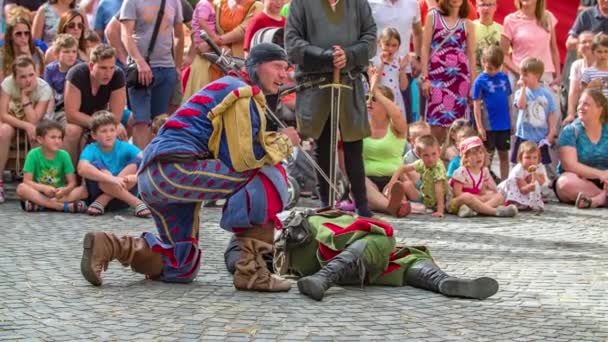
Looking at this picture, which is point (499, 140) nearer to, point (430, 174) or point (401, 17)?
point (401, 17)

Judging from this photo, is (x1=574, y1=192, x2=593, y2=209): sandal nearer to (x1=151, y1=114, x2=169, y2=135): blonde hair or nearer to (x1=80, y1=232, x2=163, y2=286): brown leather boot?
(x1=151, y1=114, x2=169, y2=135): blonde hair

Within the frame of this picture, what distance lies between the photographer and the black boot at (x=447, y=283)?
268 inches

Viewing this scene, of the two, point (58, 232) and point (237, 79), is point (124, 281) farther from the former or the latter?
point (58, 232)

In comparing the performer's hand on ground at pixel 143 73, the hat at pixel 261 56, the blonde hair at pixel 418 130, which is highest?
the hat at pixel 261 56

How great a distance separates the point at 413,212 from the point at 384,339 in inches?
188

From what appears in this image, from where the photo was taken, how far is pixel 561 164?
1167 centimetres

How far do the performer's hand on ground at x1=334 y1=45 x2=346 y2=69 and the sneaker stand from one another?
6.66 feet

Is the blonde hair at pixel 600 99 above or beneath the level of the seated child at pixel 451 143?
above

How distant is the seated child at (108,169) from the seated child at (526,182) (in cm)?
298

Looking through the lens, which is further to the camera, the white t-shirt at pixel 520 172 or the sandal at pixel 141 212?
the white t-shirt at pixel 520 172

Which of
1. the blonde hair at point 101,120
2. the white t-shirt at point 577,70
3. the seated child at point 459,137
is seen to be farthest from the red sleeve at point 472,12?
the blonde hair at point 101,120

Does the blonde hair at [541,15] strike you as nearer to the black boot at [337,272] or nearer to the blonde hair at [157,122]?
the blonde hair at [157,122]

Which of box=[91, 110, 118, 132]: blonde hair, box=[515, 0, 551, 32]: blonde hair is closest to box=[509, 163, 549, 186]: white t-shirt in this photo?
box=[515, 0, 551, 32]: blonde hair

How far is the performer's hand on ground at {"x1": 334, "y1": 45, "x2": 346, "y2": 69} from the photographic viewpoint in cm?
905
